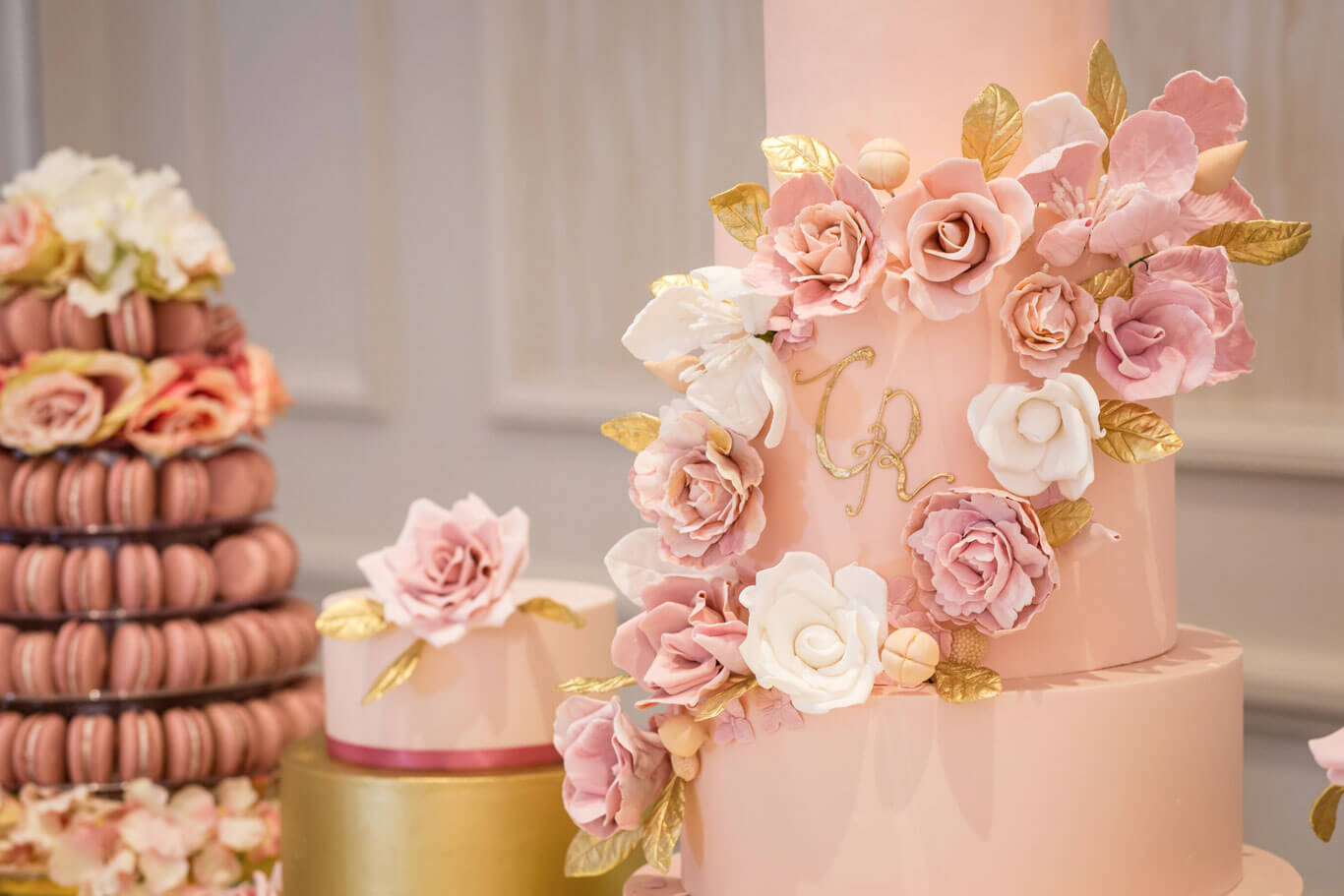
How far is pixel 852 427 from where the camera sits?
100 cm

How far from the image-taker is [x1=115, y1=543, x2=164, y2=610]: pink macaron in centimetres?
159

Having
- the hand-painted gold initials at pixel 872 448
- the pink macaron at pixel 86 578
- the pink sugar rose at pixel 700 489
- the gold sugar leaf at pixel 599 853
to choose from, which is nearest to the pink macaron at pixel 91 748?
the pink macaron at pixel 86 578

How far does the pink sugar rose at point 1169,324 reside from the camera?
3.14 feet

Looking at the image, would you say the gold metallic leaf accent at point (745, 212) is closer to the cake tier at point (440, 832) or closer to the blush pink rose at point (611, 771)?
the blush pink rose at point (611, 771)

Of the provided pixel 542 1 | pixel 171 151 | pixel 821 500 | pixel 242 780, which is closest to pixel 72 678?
pixel 242 780

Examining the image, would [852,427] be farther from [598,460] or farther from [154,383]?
[598,460]

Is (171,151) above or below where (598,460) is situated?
above

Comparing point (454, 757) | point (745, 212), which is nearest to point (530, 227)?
point (454, 757)

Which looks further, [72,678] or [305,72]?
[305,72]

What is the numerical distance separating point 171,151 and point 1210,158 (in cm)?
220

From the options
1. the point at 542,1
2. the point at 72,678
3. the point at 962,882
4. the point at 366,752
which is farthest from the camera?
the point at 542,1

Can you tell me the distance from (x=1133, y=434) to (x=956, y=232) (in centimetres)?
18

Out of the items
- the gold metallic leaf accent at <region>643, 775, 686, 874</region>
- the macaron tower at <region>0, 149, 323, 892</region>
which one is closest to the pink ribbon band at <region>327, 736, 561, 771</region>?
the gold metallic leaf accent at <region>643, 775, 686, 874</region>

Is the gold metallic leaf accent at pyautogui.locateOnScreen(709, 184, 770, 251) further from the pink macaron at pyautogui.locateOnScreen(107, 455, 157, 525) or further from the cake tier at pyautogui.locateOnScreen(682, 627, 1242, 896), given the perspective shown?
the pink macaron at pyautogui.locateOnScreen(107, 455, 157, 525)
